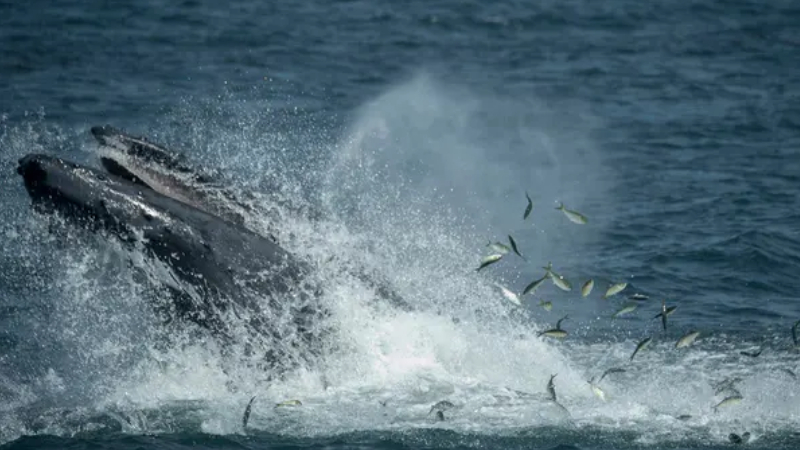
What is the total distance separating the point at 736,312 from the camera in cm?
1802

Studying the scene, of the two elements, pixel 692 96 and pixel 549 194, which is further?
pixel 692 96

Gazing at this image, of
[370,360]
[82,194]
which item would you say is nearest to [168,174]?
[82,194]

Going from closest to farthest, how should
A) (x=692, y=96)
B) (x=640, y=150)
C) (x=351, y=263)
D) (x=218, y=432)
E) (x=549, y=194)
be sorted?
1. (x=218, y=432)
2. (x=351, y=263)
3. (x=549, y=194)
4. (x=640, y=150)
5. (x=692, y=96)

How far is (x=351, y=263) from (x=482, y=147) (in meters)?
12.2

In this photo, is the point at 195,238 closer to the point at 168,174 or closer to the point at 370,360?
the point at 168,174

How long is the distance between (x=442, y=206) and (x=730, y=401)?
895 centimetres

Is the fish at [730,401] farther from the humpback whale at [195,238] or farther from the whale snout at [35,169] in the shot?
the whale snout at [35,169]

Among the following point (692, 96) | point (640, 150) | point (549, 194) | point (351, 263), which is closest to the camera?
point (351, 263)

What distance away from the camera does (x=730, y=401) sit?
1384 centimetres

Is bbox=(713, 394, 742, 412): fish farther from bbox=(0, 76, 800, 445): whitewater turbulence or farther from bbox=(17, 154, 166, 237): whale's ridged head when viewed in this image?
bbox=(17, 154, 166, 237): whale's ridged head

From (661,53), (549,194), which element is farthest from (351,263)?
(661,53)

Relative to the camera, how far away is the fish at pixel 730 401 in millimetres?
13572

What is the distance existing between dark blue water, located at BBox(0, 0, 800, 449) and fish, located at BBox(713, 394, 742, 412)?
4.4 inches

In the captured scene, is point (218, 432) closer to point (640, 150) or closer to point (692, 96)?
point (640, 150)
